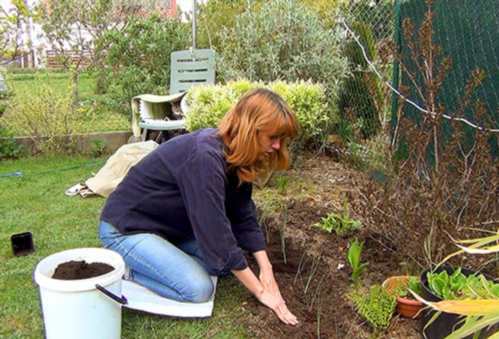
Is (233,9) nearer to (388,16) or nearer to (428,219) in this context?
(388,16)

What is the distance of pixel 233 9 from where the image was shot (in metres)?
6.80

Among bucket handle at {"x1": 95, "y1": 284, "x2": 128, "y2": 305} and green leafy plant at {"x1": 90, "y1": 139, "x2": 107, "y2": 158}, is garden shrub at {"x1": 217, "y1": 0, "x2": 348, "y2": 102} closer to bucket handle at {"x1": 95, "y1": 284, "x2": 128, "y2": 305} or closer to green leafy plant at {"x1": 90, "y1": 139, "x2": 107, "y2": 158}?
green leafy plant at {"x1": 90, "y1": 139, "x2": 107, "y2": 158}

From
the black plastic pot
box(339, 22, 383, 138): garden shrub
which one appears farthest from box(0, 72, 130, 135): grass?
the black plastic pot

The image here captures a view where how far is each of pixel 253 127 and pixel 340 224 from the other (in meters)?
1.32

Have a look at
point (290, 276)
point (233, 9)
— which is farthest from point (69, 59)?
point (290, 276)

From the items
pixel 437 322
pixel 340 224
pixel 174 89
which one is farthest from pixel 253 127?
pixel 174 89

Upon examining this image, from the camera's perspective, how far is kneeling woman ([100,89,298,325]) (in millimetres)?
2275

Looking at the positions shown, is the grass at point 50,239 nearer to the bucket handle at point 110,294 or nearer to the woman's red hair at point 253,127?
the bucket handle at point 110,294

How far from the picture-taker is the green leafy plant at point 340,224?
326 centimetres

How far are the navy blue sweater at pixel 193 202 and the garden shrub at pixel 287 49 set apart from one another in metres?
2.88

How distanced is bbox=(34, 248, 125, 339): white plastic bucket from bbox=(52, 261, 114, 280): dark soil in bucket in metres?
0.06

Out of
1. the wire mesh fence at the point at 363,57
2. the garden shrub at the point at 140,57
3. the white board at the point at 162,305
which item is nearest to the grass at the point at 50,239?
the white board at the point at 162,305

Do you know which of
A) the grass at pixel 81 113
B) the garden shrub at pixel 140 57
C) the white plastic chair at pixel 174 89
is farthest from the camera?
the garden shrub at pixel 140 57

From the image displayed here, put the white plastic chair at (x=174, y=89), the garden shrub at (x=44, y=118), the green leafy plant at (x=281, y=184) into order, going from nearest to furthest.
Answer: the green leafy plant at (x=281, y=184) < the white plastic chair at (x=174, y=89) < the garden shrub at (x=44, y=118)
